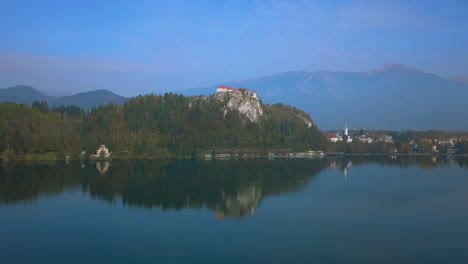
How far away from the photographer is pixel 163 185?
35094 millimetres

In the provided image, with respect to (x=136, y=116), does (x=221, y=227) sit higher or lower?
lower

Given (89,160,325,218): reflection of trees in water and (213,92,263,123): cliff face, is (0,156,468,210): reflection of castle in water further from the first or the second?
(213,92,263,123): cliff face

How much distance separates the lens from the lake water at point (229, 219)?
17.1 meters

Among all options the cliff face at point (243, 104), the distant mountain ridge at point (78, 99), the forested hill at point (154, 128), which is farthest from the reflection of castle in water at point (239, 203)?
the distant mountain ridge at point (78, 99)

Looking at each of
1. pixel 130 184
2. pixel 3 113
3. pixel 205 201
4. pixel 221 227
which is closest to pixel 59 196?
pixel 130 184

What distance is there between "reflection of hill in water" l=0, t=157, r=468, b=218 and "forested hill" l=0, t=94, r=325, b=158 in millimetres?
12013

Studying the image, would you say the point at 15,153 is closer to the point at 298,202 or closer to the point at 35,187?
the point at 35,187

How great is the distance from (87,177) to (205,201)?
585 inches

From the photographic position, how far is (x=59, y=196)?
2952cm

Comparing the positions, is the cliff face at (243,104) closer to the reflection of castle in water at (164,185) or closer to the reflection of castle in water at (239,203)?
the reflection of castle in water at (164,185)

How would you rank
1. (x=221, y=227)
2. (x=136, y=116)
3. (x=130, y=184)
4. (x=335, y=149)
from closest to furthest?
(x=221, y=227) → (x=130, y=184) → (x=136, y=116) → (x=335, y=149)

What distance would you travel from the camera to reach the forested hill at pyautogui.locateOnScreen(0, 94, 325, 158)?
58.4 metres

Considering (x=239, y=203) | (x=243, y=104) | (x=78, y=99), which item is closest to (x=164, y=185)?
(x=239, y=203)

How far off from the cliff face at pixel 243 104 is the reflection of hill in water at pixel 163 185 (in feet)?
116
